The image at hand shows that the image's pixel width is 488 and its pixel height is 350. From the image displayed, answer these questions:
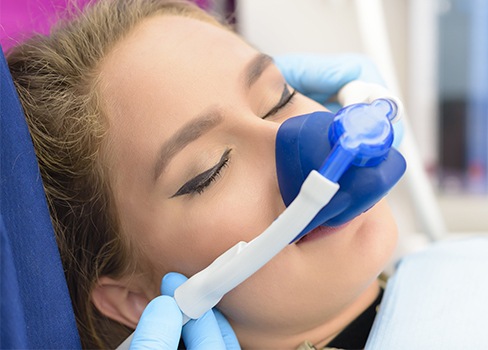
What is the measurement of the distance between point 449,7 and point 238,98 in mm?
1520

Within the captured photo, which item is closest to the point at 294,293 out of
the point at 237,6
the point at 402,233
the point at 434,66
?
the point at 402,233

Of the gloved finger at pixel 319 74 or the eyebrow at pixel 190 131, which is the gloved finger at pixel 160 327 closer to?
the eyebrow at pixel 190 131

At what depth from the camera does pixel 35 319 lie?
89 cm

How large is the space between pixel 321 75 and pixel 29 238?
0.78 meters

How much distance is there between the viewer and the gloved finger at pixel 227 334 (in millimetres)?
1073

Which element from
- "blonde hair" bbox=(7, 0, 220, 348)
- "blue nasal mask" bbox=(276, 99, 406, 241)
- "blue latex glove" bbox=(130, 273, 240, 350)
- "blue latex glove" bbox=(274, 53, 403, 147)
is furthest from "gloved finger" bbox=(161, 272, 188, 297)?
"blue latex glove" bbox=(274, 53, 403, 147)

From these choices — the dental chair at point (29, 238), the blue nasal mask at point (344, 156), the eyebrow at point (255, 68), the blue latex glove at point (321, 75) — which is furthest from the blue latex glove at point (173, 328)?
the blue latex glove at point (321, 75)

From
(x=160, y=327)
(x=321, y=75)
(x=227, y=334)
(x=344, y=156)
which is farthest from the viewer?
(x=321, y=75)

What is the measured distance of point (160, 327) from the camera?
0.98 meters

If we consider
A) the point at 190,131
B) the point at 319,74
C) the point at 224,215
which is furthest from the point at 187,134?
the point at 319,74

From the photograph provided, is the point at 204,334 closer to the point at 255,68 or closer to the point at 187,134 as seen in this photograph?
the point at 187,134

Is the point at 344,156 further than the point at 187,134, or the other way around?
the point at 187,134

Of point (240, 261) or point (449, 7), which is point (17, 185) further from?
point (449, 7)

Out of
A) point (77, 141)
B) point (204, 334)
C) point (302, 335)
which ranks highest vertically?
point (77, 141)
